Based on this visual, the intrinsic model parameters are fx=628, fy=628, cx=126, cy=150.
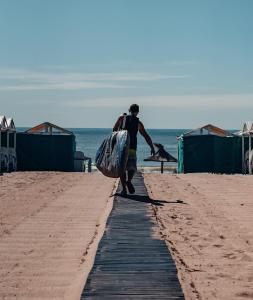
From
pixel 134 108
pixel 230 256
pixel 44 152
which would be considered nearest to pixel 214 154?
pixel 44 152

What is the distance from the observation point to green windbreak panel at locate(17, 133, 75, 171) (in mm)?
28203

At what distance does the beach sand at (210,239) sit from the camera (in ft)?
18.8

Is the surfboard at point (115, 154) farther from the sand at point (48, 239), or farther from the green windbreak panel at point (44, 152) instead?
the green windbreak panel at point (44, 152)

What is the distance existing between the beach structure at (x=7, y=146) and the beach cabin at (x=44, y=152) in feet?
1.37

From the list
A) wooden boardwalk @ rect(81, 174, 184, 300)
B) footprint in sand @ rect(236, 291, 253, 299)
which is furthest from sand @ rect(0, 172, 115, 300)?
footprint in sand @ rect(236, 291, 253, 299)

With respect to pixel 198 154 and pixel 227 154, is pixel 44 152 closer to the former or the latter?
pixel 198 154

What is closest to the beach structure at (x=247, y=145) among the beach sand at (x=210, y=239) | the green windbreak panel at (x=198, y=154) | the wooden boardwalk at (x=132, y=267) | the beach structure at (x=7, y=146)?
Result: the green windbreak panel at (x=198, y=154)

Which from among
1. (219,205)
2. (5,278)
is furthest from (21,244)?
(219,205)

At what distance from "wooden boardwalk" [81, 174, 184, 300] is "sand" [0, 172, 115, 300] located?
176 millimetres

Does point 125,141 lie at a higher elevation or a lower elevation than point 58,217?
higher

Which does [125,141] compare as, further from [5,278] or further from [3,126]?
[3,126]

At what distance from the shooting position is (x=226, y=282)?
584 cm

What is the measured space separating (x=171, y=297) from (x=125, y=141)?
8.09m

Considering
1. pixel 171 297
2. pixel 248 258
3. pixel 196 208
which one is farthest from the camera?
pixel 196 208
